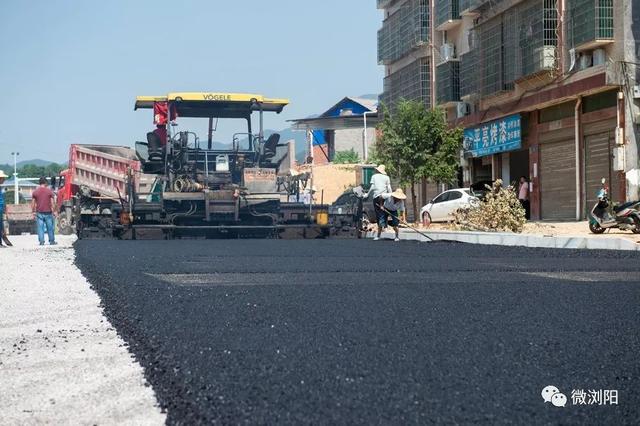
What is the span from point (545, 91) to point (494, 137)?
5.10 m

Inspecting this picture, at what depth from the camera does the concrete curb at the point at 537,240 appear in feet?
50.2

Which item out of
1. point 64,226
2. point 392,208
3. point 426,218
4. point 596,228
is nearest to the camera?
point 596,228

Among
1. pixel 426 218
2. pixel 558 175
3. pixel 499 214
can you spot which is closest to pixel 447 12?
pixel 426 218

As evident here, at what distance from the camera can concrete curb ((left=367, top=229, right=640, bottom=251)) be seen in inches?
602

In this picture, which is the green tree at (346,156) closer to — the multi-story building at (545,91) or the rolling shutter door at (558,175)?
the multi-story building at (545,91)

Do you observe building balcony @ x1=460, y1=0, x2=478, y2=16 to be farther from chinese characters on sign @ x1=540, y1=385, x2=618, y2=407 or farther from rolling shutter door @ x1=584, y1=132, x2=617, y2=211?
chinese characters on sign @ x1=540, y1=385, x2=618, y2=407

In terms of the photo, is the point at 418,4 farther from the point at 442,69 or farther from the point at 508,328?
the point at 508,328

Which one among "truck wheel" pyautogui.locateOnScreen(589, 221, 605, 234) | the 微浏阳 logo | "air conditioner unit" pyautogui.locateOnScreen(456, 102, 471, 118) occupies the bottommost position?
the 微浏阳 logo

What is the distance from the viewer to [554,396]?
12.4 feet

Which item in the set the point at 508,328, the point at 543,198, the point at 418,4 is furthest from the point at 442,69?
the point at 508,328

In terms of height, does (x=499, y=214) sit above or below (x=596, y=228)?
above

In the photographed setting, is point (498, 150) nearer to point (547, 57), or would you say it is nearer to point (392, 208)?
point (547, 57)

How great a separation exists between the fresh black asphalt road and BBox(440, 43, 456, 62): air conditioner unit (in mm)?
26947

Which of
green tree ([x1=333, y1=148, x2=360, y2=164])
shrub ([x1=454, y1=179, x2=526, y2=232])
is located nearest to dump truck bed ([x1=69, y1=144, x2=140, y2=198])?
shrub ([x1=454, y1=179, x2=526, y2=232])
